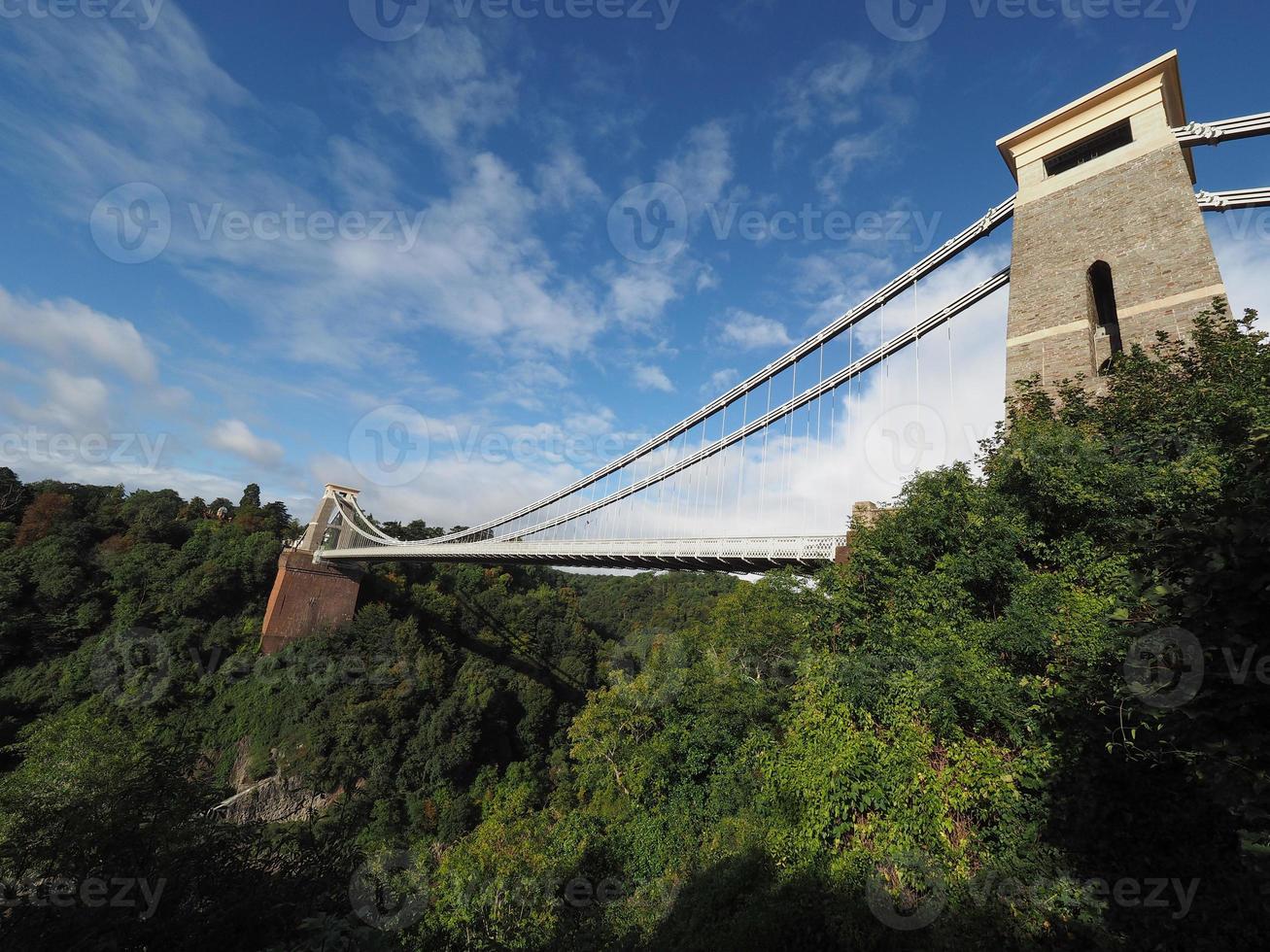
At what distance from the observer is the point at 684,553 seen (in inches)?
527

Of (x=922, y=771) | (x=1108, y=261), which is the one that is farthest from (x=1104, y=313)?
(x=922, y=771)

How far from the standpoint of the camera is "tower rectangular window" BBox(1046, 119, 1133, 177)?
423 inches

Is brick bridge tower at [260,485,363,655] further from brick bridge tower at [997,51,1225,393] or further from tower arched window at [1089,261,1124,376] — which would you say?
tower arched window at [1089,261,1124,376]

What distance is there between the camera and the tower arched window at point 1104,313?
1032 cm

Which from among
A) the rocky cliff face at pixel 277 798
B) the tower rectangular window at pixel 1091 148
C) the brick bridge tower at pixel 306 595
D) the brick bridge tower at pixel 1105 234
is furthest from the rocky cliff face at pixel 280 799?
the tower rectangular window at pixel 1091 148

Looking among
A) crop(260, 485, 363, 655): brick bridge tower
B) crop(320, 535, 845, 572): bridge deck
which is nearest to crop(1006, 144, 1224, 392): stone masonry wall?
crop(320, 535, 845, 572): bridge deck

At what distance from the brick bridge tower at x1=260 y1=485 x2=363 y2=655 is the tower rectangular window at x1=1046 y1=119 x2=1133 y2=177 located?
A: 37.5 meters

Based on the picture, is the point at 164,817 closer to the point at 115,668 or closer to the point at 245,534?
the point at 115,668

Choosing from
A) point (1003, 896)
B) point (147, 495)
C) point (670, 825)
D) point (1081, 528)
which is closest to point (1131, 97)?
point (1081, 528)

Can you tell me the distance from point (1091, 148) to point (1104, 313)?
364cm

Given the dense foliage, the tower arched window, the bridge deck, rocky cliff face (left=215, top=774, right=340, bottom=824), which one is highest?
the tower arched window

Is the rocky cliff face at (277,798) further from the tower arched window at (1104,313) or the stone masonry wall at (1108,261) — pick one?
the tower arched window at (1104,313)

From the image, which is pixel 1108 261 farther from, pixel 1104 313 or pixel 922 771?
pixel 922 771

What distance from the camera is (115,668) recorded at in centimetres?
2653
